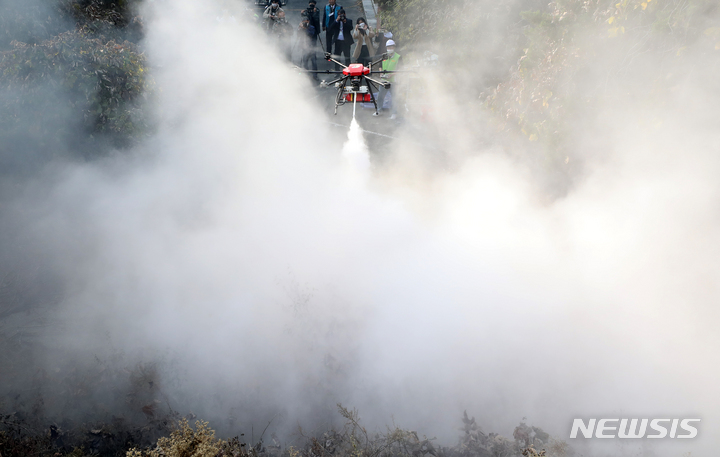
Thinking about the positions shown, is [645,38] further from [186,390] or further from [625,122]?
[186,390]

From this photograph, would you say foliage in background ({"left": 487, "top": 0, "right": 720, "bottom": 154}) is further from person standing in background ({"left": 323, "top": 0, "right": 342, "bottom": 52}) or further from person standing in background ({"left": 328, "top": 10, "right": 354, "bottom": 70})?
person standing in background ({"left": 323, "top": 0, "right": 342, "bottom": 52})

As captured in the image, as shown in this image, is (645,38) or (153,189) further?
(153,189)

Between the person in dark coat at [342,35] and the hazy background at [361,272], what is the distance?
2.45 m

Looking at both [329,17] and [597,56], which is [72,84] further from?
[597,56]

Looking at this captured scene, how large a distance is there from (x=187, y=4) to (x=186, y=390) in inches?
340

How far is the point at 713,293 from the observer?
643 centimetres

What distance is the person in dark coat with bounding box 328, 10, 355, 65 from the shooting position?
40.1 feet

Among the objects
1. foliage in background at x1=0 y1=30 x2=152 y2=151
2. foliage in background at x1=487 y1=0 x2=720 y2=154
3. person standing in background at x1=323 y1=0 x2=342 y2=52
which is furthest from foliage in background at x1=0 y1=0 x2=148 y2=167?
foliage in background at x1=487 y1=0 x2=720 y2=154

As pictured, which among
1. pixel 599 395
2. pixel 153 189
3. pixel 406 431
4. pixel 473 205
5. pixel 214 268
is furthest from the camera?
pixel 473 205

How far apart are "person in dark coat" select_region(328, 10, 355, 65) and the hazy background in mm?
2447

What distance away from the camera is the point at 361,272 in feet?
28.5

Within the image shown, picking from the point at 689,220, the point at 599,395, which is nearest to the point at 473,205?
the point at 689,220

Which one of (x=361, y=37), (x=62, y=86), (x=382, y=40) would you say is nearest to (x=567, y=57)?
(x=382, y=40)

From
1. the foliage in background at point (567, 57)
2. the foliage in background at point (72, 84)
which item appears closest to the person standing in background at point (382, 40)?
the foliage in background at point (567, 57)
